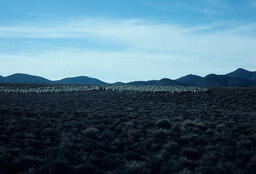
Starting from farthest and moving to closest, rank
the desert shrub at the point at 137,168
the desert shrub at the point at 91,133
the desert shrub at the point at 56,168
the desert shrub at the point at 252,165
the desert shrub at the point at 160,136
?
the desert shrub at the point at 91,133 < the desert shrub at the point at 160,136 < the desert shrub at the point at 252,165 < the desert shrub at the point at 137,168 < the desert shrub at the point at 56,168

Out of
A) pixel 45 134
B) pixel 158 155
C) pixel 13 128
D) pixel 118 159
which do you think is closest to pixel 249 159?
pixel 158 155

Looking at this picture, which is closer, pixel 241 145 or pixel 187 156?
pixel 187 156

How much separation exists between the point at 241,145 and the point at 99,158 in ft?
18.1

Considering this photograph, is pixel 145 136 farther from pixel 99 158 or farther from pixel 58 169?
pixel 58 169

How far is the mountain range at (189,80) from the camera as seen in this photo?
141 m

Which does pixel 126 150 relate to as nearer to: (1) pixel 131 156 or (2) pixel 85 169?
(1) pixel 131 156

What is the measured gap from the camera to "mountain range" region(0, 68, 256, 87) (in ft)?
462

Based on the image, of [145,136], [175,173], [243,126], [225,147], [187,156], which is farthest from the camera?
[243,126]

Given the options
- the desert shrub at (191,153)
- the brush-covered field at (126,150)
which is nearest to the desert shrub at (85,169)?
the brush-covered field at (126,150)

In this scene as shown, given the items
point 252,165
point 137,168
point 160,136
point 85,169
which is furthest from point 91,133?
point 252,165

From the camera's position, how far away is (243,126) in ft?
40.3

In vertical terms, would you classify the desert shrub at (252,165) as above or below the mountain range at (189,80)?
below

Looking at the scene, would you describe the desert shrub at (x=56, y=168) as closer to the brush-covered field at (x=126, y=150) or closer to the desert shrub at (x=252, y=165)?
the brush-covered field at (x=126, y=150)

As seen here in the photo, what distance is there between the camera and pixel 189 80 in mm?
173375
